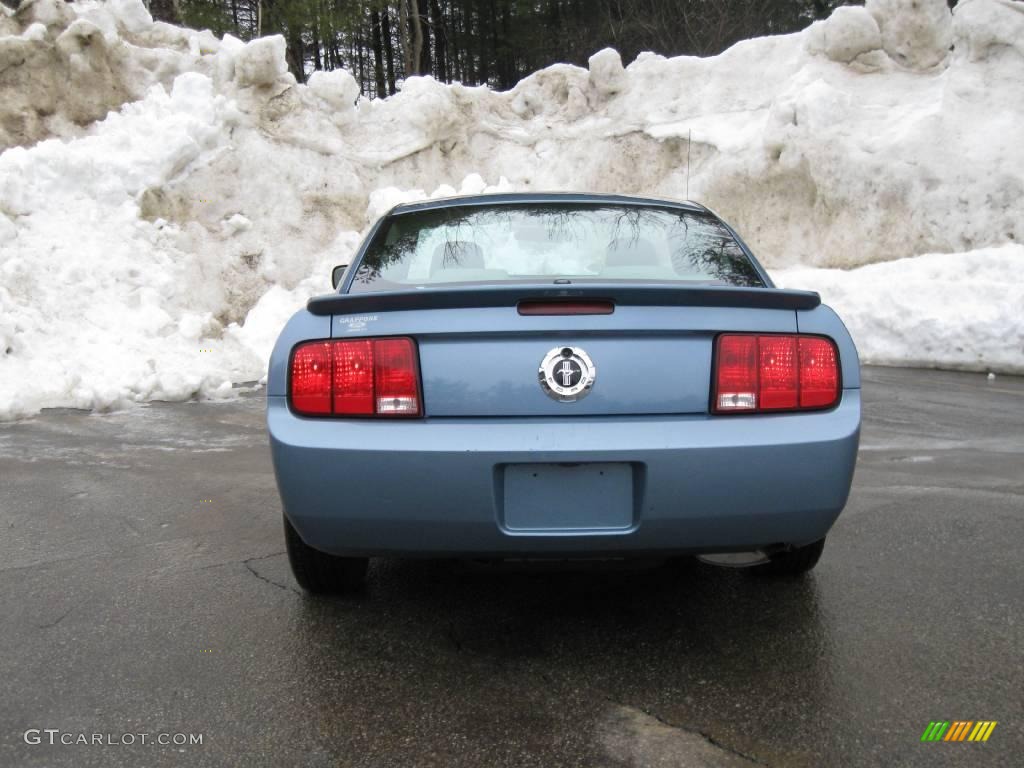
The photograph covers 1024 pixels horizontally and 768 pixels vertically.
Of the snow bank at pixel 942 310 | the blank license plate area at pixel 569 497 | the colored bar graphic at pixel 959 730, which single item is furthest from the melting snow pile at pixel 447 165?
the colored bar graphic at pixel 959 730

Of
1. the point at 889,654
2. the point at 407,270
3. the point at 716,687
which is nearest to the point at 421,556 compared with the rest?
the point at 716,687

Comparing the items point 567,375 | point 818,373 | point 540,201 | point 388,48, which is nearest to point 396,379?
point 567,375

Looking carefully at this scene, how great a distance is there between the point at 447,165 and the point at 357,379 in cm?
1239

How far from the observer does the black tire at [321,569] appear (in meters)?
2.90

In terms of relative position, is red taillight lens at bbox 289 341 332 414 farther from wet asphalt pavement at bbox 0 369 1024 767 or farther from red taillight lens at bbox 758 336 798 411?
red taillight lens at bbox 758 336 798 411

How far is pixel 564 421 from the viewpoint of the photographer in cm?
235

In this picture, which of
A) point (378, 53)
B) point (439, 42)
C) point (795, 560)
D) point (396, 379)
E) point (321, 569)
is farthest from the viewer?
point (439, 42)

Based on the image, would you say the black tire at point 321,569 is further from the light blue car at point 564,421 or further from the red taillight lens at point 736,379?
the red taillight lens at point 736,379

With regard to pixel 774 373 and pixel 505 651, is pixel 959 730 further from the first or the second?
pixel 505 651

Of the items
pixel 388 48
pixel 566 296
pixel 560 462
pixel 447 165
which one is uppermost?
pixel 388 48

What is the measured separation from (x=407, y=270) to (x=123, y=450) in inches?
132

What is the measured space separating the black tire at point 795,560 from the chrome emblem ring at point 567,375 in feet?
3.94

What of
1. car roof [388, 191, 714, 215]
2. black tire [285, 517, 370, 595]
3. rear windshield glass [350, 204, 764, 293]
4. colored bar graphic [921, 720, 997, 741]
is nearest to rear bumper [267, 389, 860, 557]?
black tire [285, 517, 370, 595]

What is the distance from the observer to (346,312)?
2.52m
